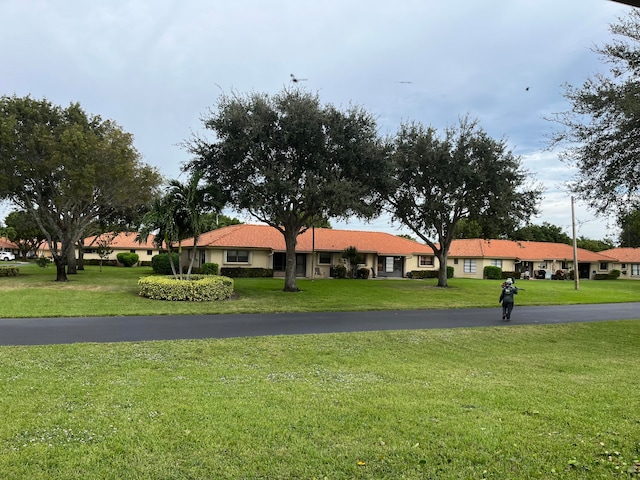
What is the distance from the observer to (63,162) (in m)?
25.6

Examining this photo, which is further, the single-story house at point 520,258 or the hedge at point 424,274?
the single-story house at point 520,258

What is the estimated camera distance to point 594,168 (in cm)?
1274

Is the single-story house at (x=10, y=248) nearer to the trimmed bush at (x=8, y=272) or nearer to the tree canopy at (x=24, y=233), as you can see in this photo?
the tree canopy at (x=24, y=233)

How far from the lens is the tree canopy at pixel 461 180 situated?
29.6 metres

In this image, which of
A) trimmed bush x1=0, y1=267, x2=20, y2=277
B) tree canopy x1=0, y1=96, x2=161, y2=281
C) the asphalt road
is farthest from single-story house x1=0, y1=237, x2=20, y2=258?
the asphalt road

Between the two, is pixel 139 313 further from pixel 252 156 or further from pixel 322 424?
pixel 322 424

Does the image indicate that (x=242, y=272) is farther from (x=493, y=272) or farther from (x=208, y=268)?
(x=493, y=272)

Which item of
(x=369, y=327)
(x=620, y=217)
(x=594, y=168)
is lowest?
(x=369, y=327)

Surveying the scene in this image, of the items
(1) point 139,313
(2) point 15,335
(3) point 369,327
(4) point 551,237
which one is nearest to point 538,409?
(3) point 369,327

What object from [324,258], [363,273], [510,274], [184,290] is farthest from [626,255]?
[184,290]

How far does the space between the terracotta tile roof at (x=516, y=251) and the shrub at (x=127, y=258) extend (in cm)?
3672

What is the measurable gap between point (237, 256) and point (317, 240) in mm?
7986

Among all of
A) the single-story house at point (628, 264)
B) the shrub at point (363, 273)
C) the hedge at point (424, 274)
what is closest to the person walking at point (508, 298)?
the shrub at point (363, 273)

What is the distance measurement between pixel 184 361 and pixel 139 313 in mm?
8137
